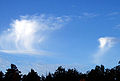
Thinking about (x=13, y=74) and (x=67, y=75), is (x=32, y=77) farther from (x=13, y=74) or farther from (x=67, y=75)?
Answer: (x=67, y=75)

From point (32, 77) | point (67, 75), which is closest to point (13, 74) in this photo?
point (32, 77)

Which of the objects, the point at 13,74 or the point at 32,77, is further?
the point at 32,77

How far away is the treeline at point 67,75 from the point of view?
9956 centimetres

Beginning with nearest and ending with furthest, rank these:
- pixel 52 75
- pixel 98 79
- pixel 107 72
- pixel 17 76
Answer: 1. pixel 17 76
2. pixel 98 79
3. pixel 107 72
4. pixel 52 75

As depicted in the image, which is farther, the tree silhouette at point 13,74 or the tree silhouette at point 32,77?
the tree silhouette at point 32,77

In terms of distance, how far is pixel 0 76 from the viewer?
334 ft

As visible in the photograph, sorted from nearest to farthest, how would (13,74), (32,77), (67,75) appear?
(13,74) < (32,77) < (67,75)

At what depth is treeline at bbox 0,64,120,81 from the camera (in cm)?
9956

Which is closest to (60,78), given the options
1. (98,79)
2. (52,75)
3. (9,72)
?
(52,75)

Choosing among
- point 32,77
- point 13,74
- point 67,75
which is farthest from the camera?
point 67,75

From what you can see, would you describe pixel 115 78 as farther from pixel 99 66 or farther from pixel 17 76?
pixel 17 76

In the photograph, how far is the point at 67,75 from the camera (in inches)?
4584

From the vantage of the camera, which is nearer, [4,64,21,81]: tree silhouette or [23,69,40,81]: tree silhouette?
[4,64,21,81]: tree silhouette

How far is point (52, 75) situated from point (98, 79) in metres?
29.4
